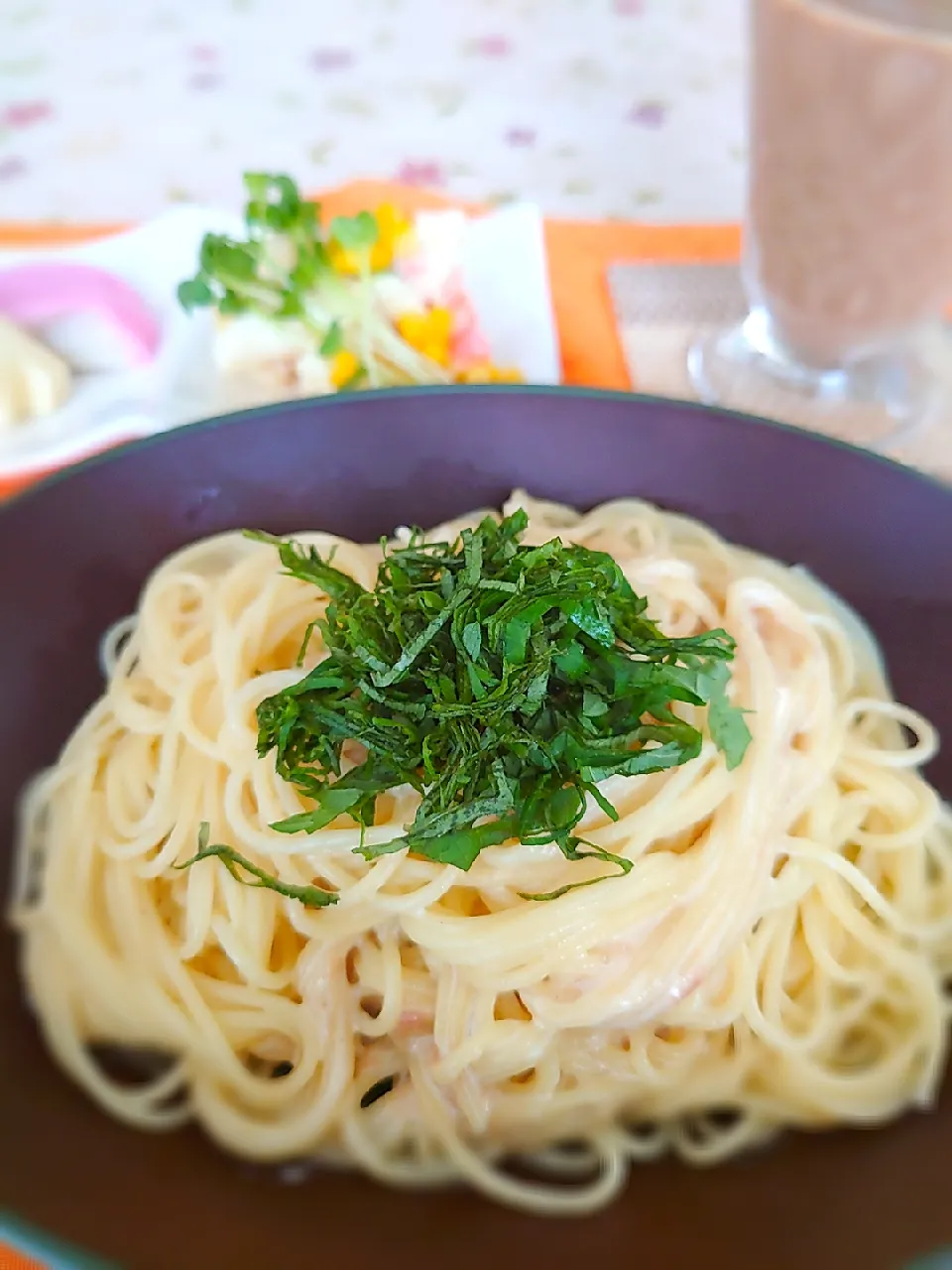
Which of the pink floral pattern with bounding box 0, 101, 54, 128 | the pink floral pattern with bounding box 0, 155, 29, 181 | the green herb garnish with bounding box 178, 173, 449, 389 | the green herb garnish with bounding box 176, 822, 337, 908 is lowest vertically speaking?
the green herb garnish with bounding box 176, 822, 337, 908

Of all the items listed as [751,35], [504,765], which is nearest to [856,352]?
[751,35]

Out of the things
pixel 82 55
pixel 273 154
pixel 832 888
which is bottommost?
pixel 832 888

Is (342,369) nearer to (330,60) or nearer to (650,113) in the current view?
(650,113)

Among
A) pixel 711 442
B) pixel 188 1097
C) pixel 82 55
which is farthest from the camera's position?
pixel 82 55

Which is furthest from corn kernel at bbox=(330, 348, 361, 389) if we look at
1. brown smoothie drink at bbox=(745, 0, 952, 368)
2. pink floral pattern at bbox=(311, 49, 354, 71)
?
pink floral pattern at bbox=(311, 49, 354, 71)

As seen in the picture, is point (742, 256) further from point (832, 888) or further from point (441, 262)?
point (832, 888)

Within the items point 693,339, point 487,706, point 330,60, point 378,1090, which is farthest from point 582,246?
point 378,1090

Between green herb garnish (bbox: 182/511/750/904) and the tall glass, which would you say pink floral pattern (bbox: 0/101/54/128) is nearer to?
the tall glass
